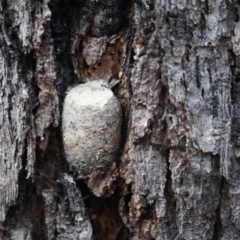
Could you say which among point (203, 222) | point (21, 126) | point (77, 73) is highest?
point (77, 73)

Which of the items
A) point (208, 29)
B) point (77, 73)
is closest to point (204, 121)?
point (208, 29)

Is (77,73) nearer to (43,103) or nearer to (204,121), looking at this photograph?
(43,103)

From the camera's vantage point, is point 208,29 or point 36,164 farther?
point 36,164
